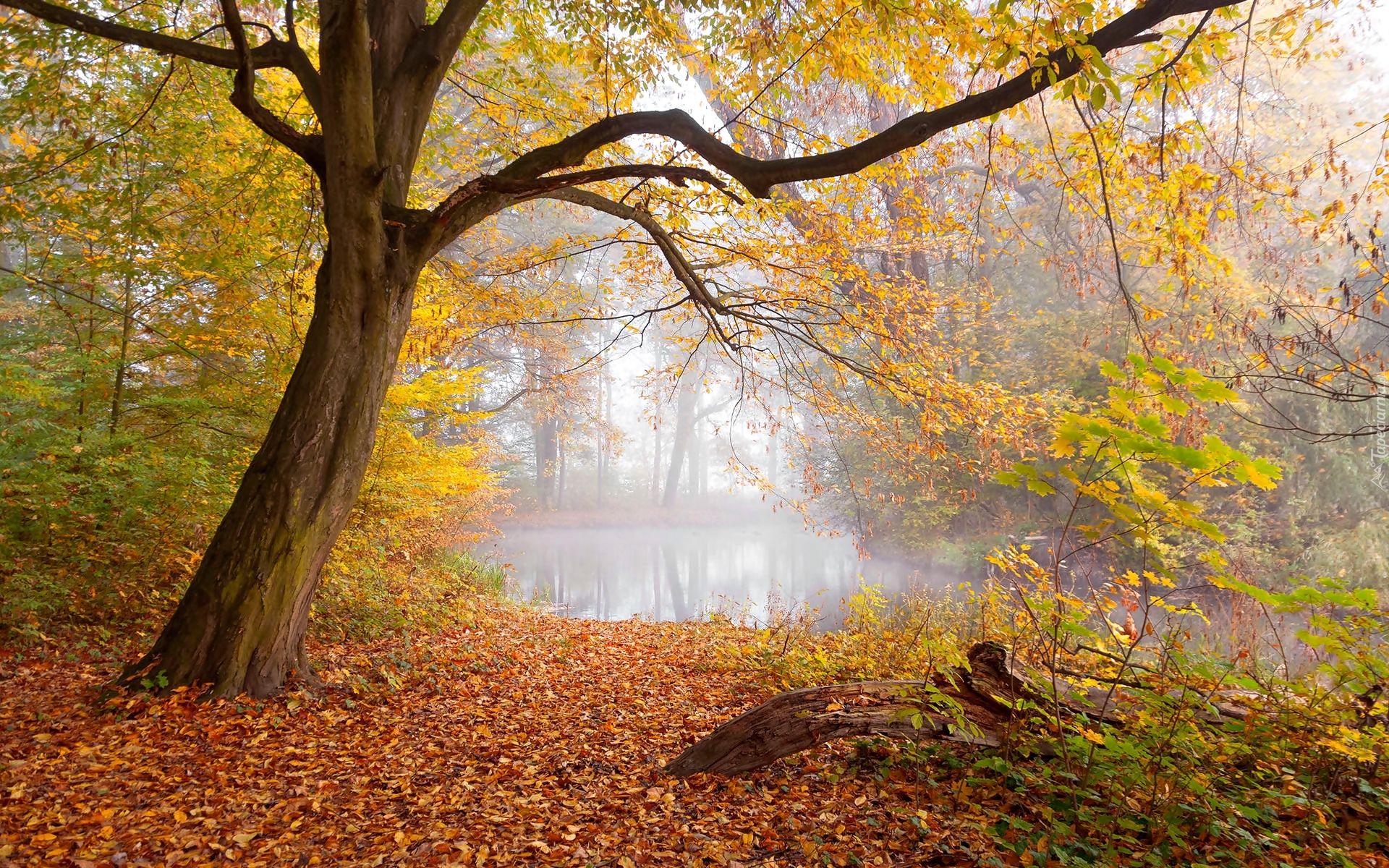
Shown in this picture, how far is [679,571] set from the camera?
740 inches

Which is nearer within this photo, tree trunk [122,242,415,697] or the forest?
the forest

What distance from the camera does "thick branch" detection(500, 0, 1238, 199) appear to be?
314 cm

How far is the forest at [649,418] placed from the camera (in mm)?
2580

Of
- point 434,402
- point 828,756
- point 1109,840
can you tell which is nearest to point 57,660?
point 434,402

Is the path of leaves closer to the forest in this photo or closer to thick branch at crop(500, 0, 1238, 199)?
the forest

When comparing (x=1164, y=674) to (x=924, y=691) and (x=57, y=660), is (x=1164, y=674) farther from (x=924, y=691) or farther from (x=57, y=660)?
(x=57, y=660)

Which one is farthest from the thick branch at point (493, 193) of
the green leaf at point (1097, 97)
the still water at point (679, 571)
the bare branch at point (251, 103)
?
the still water at point (679, 571)

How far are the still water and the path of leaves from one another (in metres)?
5.48

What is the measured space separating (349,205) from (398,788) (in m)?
3.33

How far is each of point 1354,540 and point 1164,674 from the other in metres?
10.3

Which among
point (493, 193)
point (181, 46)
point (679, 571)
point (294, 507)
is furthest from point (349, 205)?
point (679, 571)

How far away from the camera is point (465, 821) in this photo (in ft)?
9.68

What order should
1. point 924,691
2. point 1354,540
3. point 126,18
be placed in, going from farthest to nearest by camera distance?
point 1354,540, point 126,18, point 924,691

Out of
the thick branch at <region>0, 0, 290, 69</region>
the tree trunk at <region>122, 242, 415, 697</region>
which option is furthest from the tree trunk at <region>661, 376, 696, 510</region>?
the thick branch at <region>0, 0, 290, 69</region>
